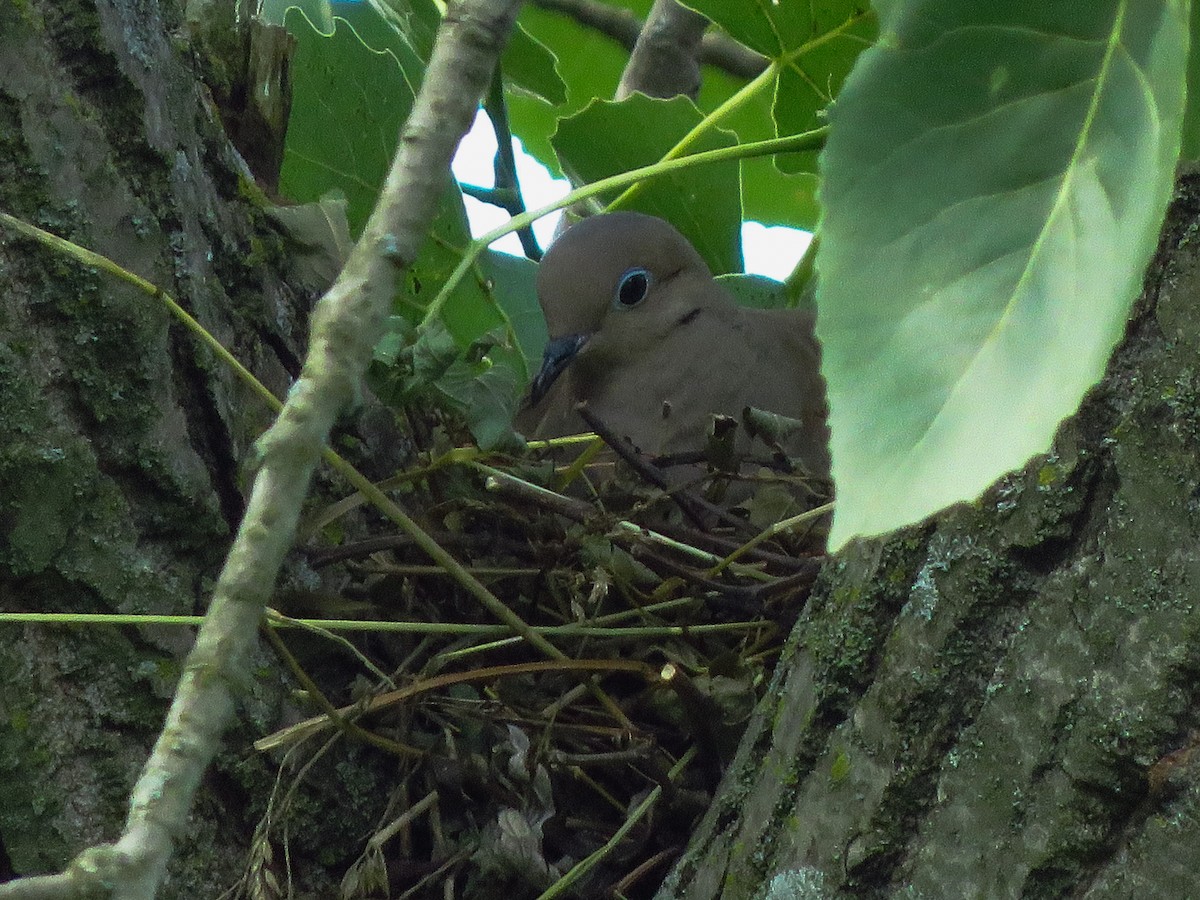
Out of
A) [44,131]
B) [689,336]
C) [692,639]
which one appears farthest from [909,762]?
[689,336]

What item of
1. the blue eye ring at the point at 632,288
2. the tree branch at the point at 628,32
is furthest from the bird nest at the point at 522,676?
the tree branch at the point at 628,32

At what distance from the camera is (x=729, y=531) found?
1.66m

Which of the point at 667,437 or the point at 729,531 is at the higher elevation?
the point at 667,437

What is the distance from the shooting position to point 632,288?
90.3 inches

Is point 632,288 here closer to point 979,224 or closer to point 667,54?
point 667,54

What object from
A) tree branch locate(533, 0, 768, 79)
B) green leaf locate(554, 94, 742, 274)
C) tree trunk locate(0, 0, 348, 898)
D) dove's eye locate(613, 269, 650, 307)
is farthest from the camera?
tree branch locate(533, 0, 768, 79)

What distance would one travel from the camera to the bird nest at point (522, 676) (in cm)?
134

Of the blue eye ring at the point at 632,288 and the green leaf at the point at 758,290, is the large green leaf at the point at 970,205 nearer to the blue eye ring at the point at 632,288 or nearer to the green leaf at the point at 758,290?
the blue eye ring at the point at 632,288

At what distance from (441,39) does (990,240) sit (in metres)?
0.26

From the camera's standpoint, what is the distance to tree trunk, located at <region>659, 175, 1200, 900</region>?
946mm

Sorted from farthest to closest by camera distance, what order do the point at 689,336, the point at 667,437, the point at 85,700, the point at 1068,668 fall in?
1. the point at 689,336
2. the point at 667,437
3. the point at 85,700
4. the point at 1068,668

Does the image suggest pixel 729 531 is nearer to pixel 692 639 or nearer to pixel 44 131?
pixel 692 639

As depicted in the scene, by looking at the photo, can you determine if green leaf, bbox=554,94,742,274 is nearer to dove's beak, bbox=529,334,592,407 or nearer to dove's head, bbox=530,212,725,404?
dove's head, bbox=530,212,725,404

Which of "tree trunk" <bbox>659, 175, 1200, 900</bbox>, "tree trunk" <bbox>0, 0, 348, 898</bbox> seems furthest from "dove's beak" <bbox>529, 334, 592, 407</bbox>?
"tree trunk" <bbox>659, 175, 1200, 900</bbox>
